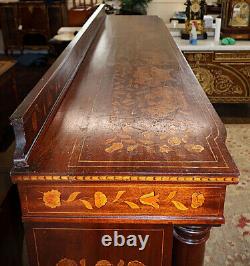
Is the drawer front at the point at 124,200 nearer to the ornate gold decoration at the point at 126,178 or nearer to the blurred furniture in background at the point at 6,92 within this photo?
the ornate gold decoration at the point at 126,178

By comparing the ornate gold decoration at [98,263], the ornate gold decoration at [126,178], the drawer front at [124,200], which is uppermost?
the ornate gold decoration at [126,178]

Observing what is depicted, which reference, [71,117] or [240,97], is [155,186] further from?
[240,97]

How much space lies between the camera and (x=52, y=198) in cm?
93

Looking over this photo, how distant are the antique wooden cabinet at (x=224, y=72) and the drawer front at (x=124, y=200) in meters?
2.30

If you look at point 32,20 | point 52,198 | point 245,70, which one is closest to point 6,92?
point 245,70

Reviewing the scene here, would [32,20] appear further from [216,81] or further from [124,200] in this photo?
[124,200]

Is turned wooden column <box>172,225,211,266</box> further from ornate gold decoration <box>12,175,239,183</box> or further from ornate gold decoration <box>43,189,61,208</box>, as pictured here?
ornate gold decoration <box>43,189,61,208</box>

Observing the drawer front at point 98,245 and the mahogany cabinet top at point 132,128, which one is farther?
the drawer front at point 98,245

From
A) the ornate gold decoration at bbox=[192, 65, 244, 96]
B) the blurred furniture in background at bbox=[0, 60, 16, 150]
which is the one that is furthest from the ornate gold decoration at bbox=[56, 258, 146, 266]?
the ornate gold decoration at bbox=[192, 65, 244, 96]

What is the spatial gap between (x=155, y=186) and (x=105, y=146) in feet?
0.60

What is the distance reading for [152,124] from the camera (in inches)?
44.4

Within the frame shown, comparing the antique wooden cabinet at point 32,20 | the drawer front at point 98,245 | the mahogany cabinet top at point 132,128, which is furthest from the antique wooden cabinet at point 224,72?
the antique wooden cabinet at point 32,20

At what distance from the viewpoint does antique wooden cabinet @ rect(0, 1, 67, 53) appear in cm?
541

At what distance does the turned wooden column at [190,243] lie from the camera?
3.22 ft
